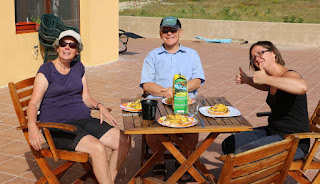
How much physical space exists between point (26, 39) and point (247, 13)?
48.5ft

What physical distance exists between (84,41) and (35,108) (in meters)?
6.66

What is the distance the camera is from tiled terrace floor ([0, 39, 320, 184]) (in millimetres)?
4355

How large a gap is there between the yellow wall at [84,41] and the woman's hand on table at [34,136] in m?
4.68

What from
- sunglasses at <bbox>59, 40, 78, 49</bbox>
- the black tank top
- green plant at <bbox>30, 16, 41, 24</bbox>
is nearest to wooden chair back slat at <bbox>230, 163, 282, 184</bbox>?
the black tank top

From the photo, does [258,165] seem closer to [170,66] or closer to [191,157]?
[191,157]

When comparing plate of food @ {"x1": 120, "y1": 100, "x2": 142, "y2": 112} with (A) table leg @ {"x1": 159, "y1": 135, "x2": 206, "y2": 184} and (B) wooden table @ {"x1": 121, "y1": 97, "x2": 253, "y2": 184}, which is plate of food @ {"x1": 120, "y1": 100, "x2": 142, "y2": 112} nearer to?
(B) wooden table @ {"x1": 121, "y1": 97, "x2": 253, "y2": 184}

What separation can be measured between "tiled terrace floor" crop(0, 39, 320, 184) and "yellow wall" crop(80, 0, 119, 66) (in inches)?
10.8

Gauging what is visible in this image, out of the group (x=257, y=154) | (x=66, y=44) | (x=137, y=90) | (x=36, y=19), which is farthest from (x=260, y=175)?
(x=36, y=19)

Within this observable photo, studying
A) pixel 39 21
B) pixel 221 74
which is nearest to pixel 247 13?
pixel 221 74

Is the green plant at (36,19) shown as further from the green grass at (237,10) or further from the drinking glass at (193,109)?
the green grass at (237,10)

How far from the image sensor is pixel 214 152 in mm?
4871

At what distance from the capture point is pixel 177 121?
10.3ft

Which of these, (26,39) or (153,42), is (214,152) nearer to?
(26,39)

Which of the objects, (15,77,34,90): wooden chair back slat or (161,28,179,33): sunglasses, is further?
(161,28,179,33): sunglasses
